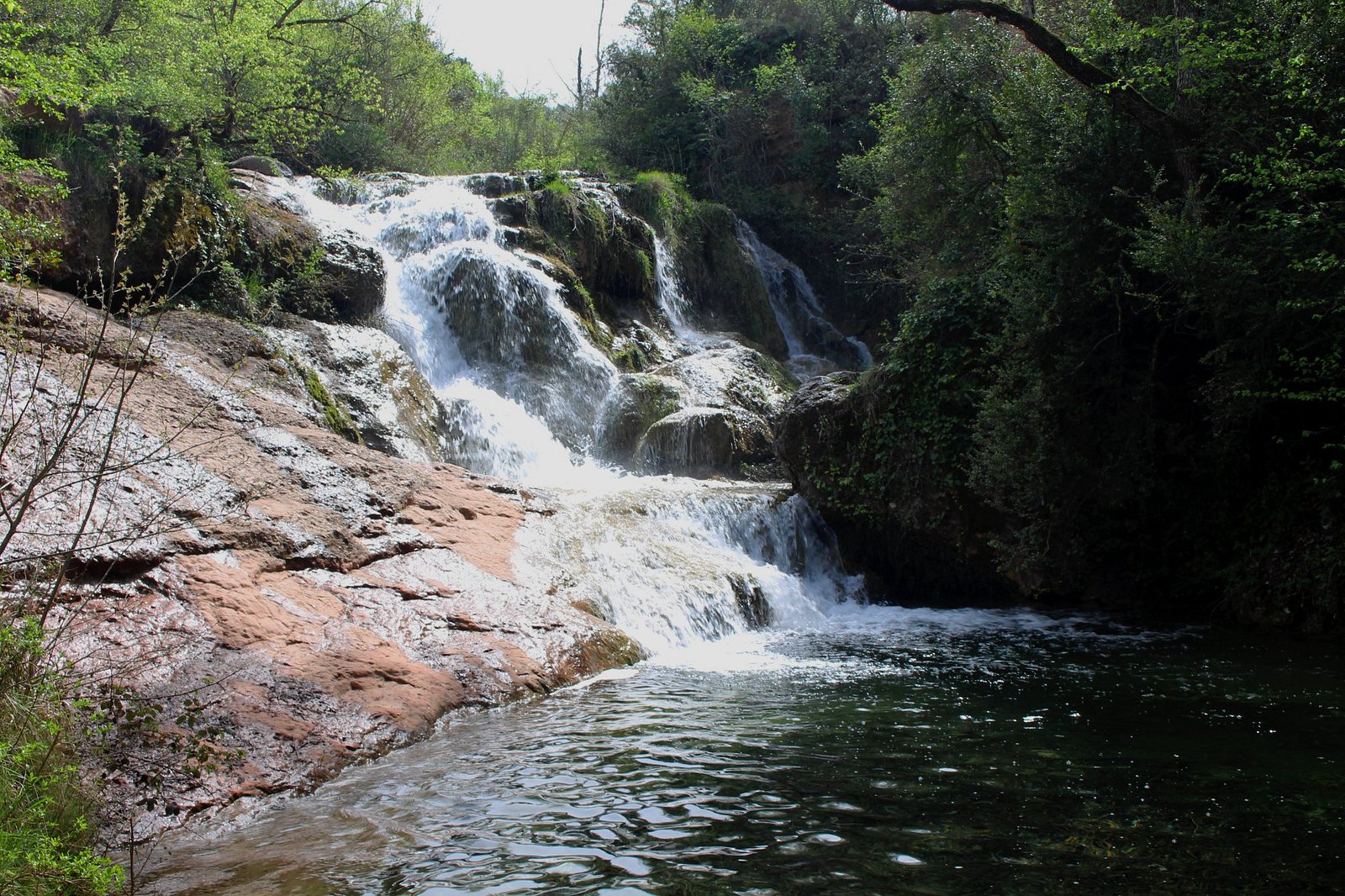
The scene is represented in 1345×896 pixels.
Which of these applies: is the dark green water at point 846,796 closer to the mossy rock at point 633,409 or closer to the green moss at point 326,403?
the green moss at point 326,403

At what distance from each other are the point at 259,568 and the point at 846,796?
14.5 ft

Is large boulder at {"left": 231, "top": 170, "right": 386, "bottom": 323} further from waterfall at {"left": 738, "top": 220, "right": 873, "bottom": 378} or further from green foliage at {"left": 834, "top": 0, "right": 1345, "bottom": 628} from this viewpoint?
waterfall at {"left": 738, "top": 220, "right": 873, "bottom": 378}

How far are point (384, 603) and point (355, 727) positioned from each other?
1644mm

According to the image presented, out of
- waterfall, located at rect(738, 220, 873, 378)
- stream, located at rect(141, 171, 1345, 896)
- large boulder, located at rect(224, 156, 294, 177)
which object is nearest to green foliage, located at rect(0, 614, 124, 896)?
stream, located at rect(141, 171, 1345, 896)

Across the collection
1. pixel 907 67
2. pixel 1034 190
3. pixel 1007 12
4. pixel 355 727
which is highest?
pixel 907 67

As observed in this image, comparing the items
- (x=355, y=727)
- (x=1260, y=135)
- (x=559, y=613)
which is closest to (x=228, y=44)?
(x=559, y=613)

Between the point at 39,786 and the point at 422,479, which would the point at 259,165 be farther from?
the point at 39,786

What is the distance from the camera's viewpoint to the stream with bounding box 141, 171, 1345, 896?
3656 mm

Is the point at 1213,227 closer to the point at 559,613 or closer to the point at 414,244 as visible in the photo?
the point at 559,613

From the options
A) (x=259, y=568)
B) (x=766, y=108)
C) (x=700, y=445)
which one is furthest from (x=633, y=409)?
(x=766, y=108)

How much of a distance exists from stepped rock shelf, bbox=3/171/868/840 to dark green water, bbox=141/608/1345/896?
728 millimetres

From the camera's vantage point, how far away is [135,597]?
5.51 m

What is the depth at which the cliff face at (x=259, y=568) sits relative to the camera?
4922mm

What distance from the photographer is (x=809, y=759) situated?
201 inches
